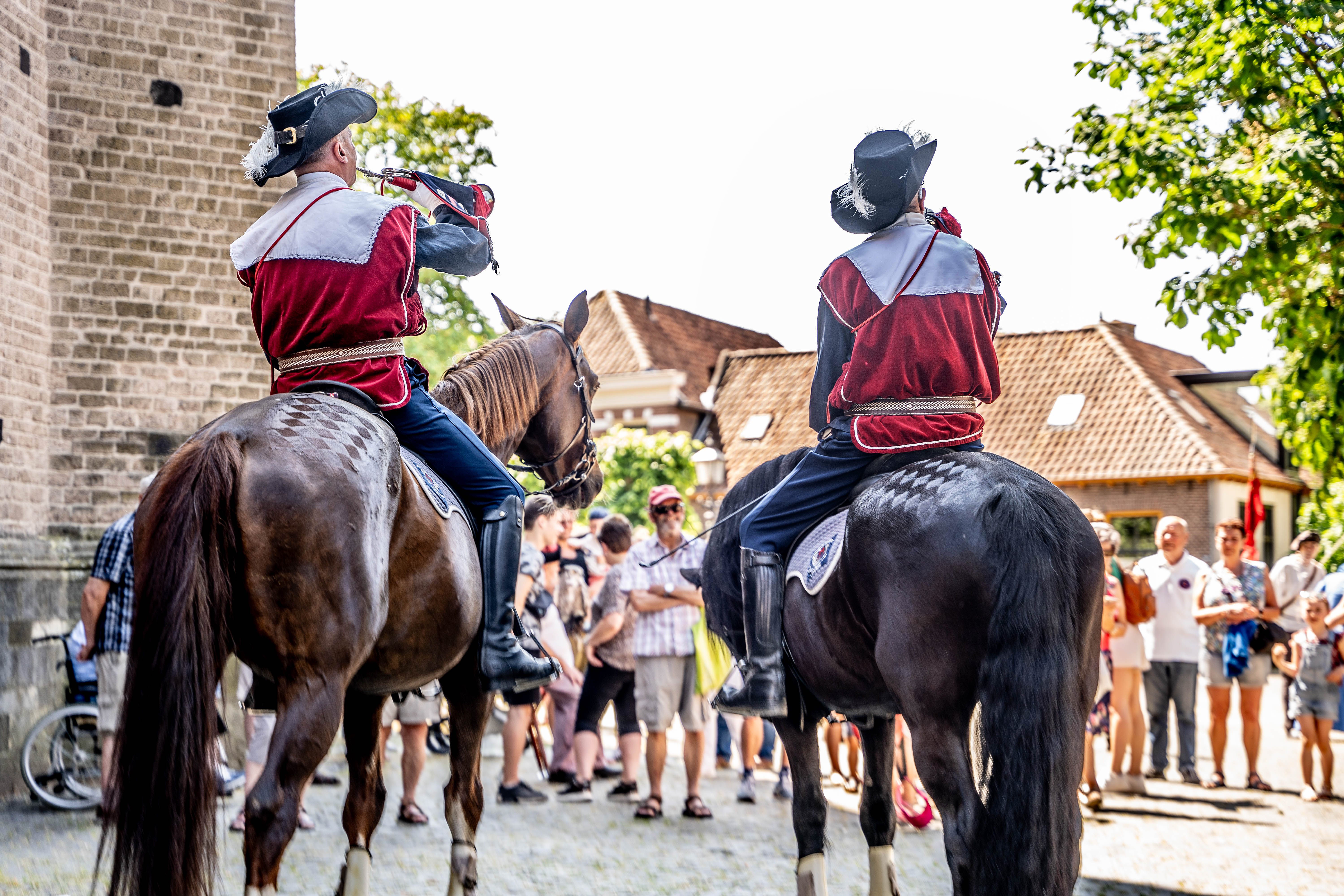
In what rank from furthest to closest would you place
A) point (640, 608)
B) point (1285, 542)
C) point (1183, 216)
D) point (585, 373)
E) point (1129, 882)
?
point (1285, 542), point (1183, 216), point (640, 608), point (1129, 882), point (585, 373)

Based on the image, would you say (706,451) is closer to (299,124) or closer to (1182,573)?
(1182,573)

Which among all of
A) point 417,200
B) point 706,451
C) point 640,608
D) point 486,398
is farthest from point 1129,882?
point 706,451

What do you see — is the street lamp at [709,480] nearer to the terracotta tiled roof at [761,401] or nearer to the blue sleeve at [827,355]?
the terracotta tiled roof at [761,401]

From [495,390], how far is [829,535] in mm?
1879

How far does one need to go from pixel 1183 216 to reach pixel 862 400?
6673 mm

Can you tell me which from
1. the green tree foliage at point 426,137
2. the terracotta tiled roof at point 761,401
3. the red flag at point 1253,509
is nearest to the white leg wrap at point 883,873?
the red flag at point 1253,509

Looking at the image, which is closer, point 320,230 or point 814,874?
point 320,230

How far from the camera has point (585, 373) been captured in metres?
6.09

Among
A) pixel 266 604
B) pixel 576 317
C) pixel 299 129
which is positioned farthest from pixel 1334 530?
pixel 266 604

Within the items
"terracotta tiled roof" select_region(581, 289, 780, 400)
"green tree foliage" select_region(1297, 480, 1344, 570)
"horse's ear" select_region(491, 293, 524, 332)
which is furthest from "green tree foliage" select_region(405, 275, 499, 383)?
"horse's ear" select_region(491, 293, 524, 332)

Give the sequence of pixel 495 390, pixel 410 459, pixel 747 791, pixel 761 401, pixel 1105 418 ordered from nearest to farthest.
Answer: pixel 410 459, pixel 495 390, pixel 747 791, pixel 1105 418, pixel 761 401

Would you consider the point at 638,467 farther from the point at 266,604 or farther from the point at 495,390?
A: the point at 266,604

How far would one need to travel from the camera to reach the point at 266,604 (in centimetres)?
341

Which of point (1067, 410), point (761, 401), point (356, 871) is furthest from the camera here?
point (761, 401)
